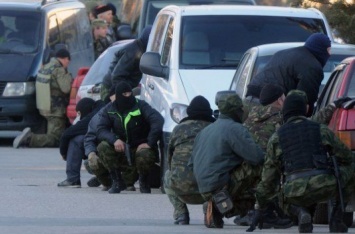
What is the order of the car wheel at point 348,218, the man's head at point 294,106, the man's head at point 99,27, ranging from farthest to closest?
1. the man's head at point 99,27
2. the car wheel at point 348,218
3. the man's head at point 294,106

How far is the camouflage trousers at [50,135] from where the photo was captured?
942 inches

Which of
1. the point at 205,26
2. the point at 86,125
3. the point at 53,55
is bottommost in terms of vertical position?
the point at 53,55

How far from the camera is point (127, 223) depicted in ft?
43.8

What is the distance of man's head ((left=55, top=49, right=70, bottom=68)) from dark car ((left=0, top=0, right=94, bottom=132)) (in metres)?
0.20

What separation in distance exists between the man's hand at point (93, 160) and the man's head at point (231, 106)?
12.7ft

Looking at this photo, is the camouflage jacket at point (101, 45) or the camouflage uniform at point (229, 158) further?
the camouflage jacket at point (101, 45)

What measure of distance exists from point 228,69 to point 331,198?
15.8 feet

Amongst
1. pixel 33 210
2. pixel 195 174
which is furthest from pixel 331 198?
pixel 33 210

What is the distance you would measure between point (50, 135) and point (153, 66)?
7.80 meters

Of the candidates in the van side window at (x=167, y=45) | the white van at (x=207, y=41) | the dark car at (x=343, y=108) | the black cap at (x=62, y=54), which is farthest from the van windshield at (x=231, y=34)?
the black cap at (x=62, y=54)

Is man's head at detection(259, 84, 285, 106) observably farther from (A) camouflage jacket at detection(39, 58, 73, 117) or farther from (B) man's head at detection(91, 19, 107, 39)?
(B) man's head at detection(91, 19, 107, 39)

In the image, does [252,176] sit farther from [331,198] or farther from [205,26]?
[205,26]

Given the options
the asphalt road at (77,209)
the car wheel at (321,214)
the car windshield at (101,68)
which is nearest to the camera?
the asphalt road at (77,209)

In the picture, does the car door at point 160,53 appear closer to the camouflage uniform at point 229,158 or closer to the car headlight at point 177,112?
the car headlight at point 177,112
